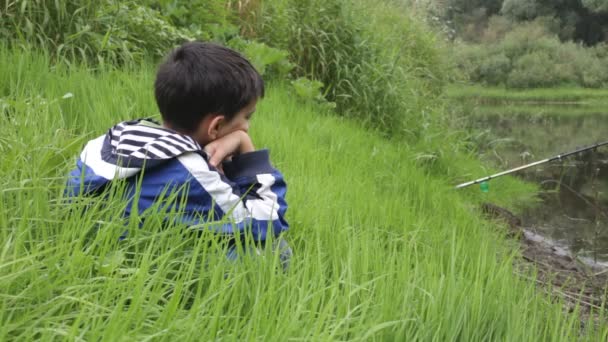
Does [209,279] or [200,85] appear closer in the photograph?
[209,279]

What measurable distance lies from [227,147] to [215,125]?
69 millimetres

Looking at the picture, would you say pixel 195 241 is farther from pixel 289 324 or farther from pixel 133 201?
pixel 289 324

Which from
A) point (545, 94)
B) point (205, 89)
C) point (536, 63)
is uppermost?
point (205, 89)

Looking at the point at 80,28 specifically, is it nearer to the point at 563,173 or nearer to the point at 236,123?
the point at 236,123

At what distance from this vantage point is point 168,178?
1.42 metres

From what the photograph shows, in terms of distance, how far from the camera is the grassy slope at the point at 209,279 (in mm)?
1021

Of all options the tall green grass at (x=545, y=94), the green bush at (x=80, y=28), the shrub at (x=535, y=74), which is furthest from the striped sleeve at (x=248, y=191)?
the shrub at (x=535, y=74)

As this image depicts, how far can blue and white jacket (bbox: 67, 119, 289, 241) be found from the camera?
1397 mm

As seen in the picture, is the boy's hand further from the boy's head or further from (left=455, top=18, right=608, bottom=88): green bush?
(left=455, top=18, right=608, bottom=88): green bush

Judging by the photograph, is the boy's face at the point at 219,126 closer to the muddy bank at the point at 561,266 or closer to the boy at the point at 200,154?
the boy at the point at 200,154

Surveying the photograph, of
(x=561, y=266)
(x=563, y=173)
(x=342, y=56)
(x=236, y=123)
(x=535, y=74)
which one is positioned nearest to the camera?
(x=236, y=123)

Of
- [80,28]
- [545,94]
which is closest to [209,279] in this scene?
[80,28]

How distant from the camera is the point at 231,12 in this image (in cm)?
470

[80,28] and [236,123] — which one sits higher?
[236,123]
